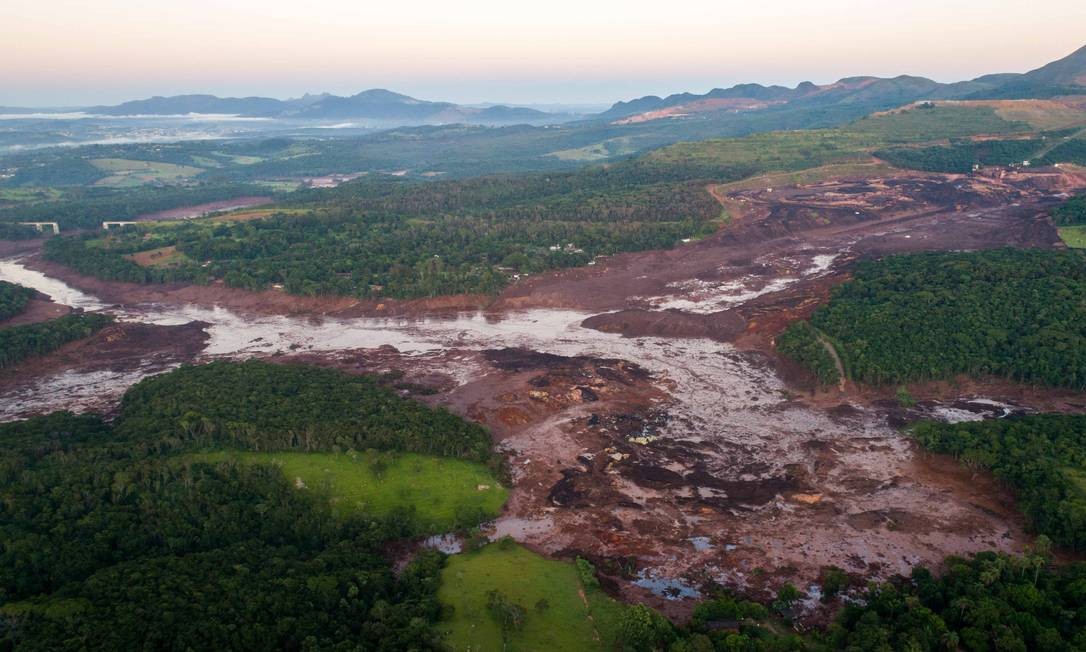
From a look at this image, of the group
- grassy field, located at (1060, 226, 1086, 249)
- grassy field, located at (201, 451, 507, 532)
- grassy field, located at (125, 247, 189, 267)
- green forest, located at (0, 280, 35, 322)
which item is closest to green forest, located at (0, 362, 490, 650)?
grassy field, located at (201, 451, 507, 532)

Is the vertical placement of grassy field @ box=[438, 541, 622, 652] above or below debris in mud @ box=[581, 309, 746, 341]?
below

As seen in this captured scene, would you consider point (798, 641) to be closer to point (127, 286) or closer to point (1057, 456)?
point (1057, 456)

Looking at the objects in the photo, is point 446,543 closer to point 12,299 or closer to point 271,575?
point 271,575

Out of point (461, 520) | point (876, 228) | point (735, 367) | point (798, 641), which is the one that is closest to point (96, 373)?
point (461, 520)

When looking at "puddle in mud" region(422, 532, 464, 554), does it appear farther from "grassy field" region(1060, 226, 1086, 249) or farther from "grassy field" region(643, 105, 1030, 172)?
"grassy field" region(643, 105, 1030, 172)

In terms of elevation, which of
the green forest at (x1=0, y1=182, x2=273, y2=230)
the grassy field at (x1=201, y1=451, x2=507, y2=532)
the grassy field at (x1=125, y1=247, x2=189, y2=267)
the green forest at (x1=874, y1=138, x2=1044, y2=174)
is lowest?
the grassy field at (x1=201, y1=451, x2=507, y2=532)

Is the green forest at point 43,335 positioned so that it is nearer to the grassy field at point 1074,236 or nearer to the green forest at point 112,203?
the green forest at point 112,203
